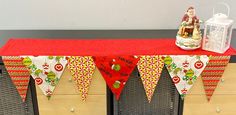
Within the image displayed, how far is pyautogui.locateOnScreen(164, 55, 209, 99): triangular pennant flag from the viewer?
1607mm

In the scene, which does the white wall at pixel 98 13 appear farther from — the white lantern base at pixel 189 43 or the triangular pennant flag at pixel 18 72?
the triangular pennant flag at pixel 18 72

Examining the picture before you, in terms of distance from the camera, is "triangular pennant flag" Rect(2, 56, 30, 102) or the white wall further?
the white wall

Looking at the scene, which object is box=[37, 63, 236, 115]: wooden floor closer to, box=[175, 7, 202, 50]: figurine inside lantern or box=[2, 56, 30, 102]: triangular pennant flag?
box=[2, 56, 30, 102]: triangular pennant flag

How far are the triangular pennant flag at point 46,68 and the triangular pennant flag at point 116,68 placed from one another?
0.64 ft

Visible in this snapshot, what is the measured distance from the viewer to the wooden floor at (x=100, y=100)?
1688mm

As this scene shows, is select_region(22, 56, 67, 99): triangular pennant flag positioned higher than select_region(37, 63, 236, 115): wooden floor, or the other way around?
select_region(22, 56, 67, 99): triangular pennant flag

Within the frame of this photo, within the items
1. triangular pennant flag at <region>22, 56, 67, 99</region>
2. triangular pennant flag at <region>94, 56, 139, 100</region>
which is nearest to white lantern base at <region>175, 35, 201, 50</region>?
triangular pennant flag at <region>94, 56, 139, 100</region>

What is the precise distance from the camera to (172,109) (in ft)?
5.84

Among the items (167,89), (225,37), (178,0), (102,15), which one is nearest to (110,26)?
(102,15)

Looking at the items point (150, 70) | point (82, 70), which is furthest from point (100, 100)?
point (150, 70)

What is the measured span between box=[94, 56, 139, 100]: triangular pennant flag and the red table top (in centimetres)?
5

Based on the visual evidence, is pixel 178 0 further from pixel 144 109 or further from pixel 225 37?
pixel 144 109

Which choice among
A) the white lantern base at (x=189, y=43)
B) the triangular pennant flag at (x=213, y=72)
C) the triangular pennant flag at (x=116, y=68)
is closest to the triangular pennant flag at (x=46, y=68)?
the triangular pennant flag at (x=116, y=68)

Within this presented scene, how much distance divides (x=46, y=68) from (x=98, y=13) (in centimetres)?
60
